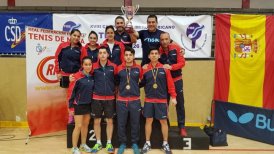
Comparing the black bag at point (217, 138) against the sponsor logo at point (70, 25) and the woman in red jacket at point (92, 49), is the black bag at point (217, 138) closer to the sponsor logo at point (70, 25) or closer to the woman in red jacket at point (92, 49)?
the woman in red jacket at point (92, 49)

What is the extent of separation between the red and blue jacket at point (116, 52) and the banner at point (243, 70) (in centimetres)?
205

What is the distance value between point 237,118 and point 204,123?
79 cm

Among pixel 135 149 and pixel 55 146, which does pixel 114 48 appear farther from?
pixel 55 146

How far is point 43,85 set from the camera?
545cm

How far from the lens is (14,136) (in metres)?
5.55

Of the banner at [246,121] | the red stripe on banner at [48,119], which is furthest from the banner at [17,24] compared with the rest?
the banner at [246,121]

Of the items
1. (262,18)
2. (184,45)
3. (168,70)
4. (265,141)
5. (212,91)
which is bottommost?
(265,141)

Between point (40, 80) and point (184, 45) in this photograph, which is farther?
point (184, 45)

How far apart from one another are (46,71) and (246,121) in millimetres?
3543

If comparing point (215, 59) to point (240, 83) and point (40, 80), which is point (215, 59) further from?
point (40, 80)

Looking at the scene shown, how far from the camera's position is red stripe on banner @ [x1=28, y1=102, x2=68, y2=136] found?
5315mm

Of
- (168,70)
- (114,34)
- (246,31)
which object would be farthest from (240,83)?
(114,34)

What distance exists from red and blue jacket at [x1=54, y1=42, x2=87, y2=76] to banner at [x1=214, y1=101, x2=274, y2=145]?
8.69ft

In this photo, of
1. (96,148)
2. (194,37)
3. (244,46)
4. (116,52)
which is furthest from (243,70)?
(96,148)
